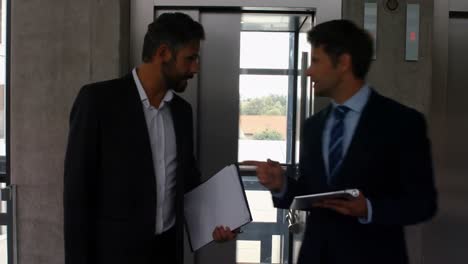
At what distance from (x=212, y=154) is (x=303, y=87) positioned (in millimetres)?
746

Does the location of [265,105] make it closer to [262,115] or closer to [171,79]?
[262,115]

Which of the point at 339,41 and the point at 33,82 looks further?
the point at 33,82

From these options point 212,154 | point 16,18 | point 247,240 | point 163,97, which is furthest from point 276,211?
point 16,18

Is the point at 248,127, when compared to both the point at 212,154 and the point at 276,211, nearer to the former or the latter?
the point at 212,154

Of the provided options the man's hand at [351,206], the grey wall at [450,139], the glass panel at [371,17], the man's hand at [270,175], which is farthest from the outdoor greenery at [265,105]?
the man's hand at [351,206]

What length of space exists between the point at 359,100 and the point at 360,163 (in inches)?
9.3

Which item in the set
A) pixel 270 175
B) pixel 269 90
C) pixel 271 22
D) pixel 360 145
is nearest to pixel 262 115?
pixel 269 90

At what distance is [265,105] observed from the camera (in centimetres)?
308

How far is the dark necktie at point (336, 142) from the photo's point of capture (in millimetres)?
1608

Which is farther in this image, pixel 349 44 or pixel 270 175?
pixel 270 175

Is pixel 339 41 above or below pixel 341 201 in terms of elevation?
above

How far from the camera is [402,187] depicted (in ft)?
4.94

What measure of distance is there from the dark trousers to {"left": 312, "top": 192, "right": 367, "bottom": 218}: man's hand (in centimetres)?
88

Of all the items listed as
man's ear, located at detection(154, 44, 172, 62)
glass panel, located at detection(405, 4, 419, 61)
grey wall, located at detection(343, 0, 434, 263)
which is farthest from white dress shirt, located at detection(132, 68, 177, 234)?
glass panel, located at detection(405, 4, 419, 61)
